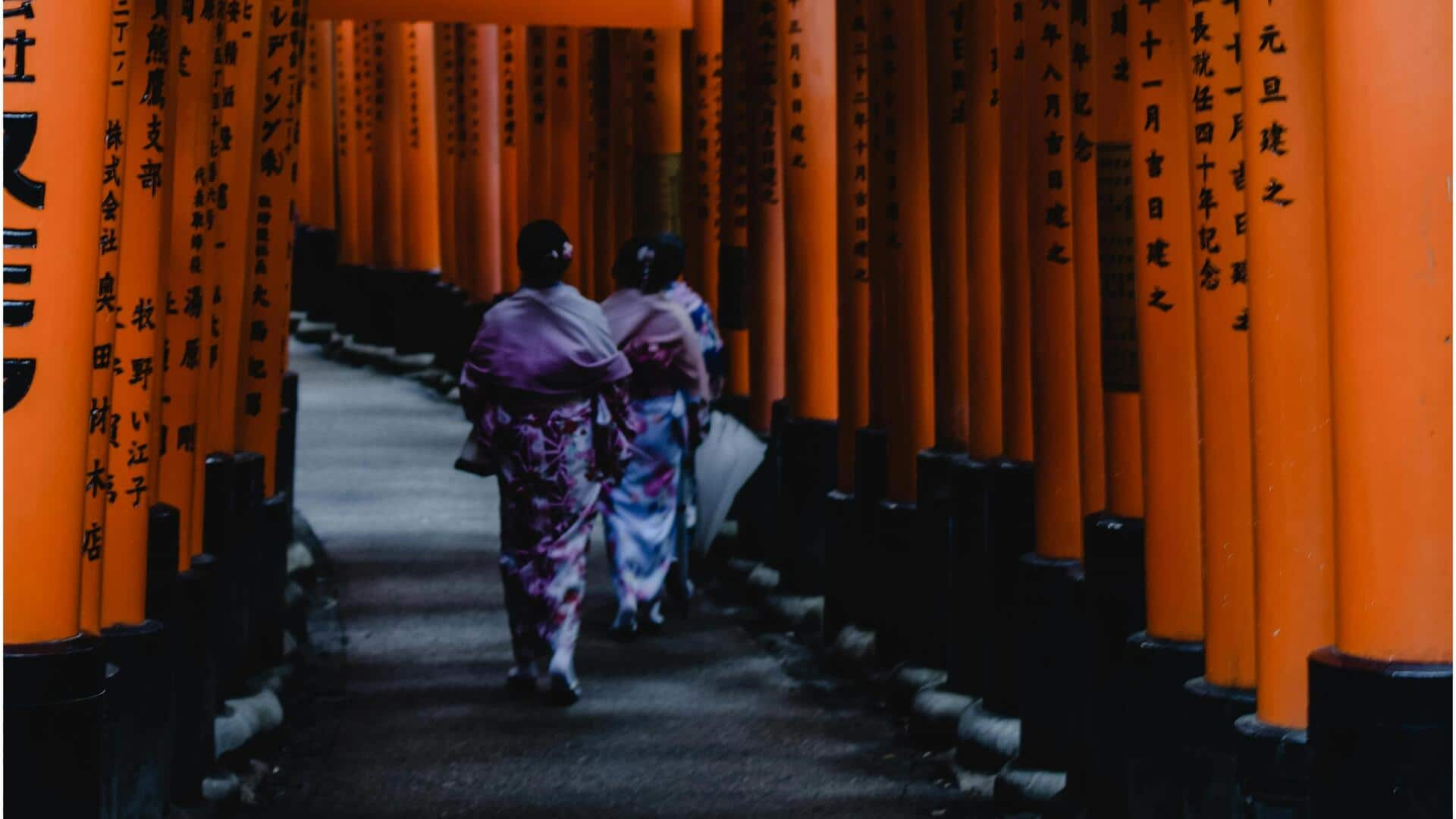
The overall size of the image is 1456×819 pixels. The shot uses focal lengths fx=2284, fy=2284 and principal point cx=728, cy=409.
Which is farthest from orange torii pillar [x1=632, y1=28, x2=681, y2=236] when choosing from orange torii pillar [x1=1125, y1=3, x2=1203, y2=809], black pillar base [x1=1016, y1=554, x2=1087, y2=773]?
orange torii pillar [x1=1125, y1=3, x2=1203, y2=809]

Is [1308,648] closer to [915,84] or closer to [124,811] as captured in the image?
[124,811]

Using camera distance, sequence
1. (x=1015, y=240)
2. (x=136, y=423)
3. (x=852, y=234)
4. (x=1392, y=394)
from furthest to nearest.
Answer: (x=852, y=234) → (x=1015, y=240) → (x=136, y=423) → (x=1392, y=394)

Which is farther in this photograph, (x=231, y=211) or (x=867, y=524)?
(x=867, y=524)

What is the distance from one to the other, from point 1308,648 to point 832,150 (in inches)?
234

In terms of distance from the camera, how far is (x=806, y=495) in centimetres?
1059

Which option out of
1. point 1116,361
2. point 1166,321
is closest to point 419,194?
point 1116,361

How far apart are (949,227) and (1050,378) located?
1.34m

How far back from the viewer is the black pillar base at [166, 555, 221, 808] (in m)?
6.74

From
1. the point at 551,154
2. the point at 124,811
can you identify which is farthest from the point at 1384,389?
the point at 551,154

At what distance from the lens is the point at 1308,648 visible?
4906 millimetres

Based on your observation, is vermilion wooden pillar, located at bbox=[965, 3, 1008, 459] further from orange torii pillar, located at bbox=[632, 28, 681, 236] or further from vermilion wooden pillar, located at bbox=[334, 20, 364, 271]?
vermilion wooden pillar, located at bbox=[334, 20, 364, 271]

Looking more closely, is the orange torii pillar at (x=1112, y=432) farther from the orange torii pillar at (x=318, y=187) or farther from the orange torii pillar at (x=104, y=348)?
the orange torii pillar at (x=318, y=187)

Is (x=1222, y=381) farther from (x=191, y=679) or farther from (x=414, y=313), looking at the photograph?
(x=414, y=313)

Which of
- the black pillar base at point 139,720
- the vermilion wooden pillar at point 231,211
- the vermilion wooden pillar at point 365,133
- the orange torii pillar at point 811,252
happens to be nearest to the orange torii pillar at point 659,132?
the orange torii pillar at point 811,252
